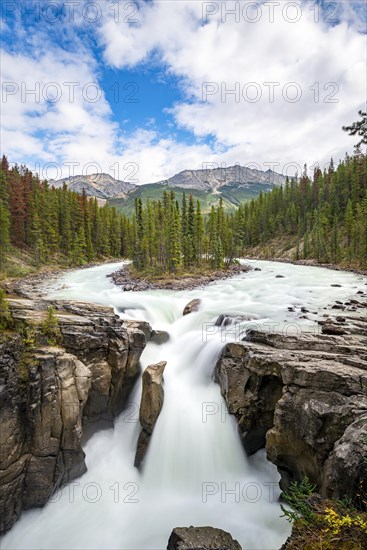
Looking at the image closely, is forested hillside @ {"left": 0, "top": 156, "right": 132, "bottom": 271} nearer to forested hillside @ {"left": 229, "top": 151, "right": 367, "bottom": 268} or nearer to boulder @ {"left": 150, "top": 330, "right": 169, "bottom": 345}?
boulder @ {"left": 150, "top": 330, "right": 169, "bottom": 345}

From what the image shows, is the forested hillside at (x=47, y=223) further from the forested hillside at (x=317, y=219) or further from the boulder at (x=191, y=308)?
the forested hillside at (x=317, y=219)

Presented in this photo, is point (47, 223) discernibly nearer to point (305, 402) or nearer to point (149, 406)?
point (149, 406)

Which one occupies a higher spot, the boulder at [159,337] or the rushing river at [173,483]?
the boulder at [159,337]

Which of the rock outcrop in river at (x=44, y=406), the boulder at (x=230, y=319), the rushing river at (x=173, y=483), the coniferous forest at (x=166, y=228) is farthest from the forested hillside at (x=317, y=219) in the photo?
the rock outcrop in river at (x=44, y=406)

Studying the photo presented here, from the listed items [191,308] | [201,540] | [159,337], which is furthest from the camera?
[191,308]

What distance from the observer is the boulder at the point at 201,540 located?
279 inches

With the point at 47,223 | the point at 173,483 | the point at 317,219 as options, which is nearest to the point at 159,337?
the point at 173,483

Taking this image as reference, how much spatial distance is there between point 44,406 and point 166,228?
46216 millimetres

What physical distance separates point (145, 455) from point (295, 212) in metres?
98.6

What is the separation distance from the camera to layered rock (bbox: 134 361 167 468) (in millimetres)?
11492

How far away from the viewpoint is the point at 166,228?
54062 mm

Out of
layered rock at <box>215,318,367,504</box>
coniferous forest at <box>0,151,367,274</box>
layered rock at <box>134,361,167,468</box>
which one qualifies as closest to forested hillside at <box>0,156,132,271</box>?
coniferous forest at <box>0,151,367,274</box>

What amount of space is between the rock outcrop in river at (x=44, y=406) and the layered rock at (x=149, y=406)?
4.64 ft

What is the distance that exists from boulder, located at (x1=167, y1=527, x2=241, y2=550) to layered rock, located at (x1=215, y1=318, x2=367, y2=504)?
8.98 ft
